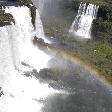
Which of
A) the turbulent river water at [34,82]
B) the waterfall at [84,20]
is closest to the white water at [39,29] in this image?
the turbulent river water at [34,82]

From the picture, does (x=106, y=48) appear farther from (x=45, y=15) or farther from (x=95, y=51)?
(x=45, y=15)

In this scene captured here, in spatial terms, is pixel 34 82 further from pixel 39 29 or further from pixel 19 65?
→ pixel 39 29

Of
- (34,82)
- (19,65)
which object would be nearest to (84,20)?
(19,65)

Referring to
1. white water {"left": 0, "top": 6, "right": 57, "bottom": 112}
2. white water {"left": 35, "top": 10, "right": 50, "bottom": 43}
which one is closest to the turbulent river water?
white water {"left": 0, "top": 6, "right": 57, "bottom": 112}

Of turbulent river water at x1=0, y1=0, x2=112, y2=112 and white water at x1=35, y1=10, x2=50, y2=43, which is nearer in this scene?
turbulent river water at x1=0, y1=0, x2=112, y2=112

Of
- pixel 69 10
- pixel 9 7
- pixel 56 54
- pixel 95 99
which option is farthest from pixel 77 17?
pixel 95 99

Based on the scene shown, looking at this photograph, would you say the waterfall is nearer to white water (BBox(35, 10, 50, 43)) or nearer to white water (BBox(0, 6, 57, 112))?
white water (BBox(35, 10, 50, 43))
